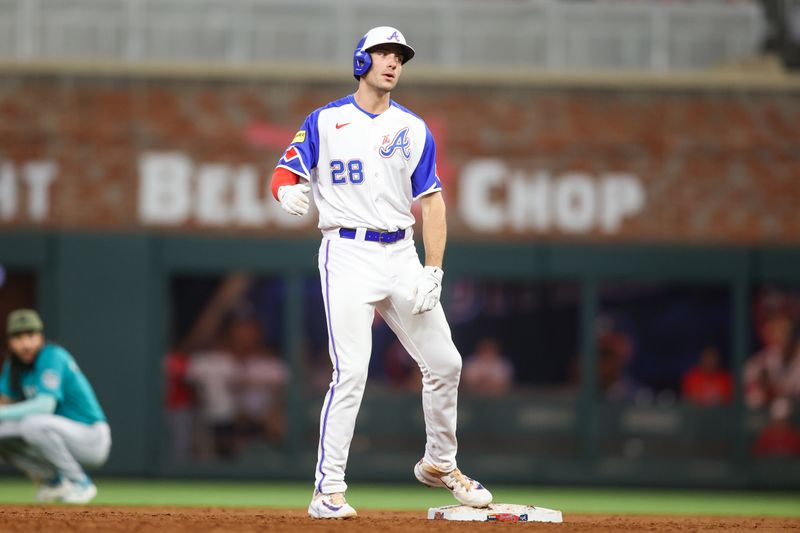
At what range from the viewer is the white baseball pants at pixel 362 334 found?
738 cm

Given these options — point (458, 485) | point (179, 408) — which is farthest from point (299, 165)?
point (179, 408)

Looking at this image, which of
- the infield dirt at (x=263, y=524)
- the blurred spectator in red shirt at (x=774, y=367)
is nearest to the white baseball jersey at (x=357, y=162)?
the infield dirt at (x=263, y=524)

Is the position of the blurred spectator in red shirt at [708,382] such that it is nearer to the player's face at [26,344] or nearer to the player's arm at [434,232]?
the player's face at [26,344]

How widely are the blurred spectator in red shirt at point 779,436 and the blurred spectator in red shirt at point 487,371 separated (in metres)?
2.77

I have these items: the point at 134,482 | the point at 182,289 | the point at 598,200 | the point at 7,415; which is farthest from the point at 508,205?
the point at 7,415

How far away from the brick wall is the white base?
25.7ft

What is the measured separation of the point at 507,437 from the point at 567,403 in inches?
29.3

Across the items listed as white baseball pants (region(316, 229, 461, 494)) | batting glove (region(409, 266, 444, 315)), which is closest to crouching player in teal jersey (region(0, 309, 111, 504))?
white baseball pants (region(316, 229, 461, 494))

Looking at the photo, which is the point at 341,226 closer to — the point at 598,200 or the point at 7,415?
the point at 7,415

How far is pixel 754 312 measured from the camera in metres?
15.9

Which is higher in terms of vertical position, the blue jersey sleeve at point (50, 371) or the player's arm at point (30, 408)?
the blue jersey sleeve at point (50, 371)

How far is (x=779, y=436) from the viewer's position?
15.5 metres

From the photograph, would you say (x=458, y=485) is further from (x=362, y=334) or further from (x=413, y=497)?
(x=413, y=497)

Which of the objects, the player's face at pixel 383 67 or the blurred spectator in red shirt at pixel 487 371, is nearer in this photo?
the player's face at pixel 383 67
